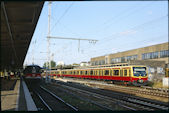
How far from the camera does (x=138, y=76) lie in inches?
842

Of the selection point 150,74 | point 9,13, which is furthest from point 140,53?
point 9,13

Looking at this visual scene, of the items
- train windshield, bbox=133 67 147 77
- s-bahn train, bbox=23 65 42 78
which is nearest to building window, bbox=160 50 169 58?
train windshield, bbox=133 67 147 77

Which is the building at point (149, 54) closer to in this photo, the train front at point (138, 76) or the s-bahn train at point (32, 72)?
the train front at point (138, 76)

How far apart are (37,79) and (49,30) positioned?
7770mm

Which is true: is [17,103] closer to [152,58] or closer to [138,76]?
[138,76]

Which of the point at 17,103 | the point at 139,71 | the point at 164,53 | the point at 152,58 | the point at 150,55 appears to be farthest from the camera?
the point at 150,55

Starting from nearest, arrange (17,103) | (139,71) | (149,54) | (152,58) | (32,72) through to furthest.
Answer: (17,103), (139,71), (32,72), (152,58), (149,54)

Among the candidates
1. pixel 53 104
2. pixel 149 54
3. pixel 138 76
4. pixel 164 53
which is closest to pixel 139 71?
pixel 138 76

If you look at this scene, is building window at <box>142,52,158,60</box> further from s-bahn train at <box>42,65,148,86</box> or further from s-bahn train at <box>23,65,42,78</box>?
s-bahn train at <box>23,65,42,78</box>

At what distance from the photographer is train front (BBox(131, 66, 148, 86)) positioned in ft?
69.8

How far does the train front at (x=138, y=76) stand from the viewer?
21.3 meters

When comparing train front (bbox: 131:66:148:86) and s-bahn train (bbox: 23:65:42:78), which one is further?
s-bahn train (bbox: 23:65:42:78)

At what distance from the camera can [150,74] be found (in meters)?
31.1

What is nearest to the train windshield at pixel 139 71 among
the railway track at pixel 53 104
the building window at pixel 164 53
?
the railway track at pixel 53 104
